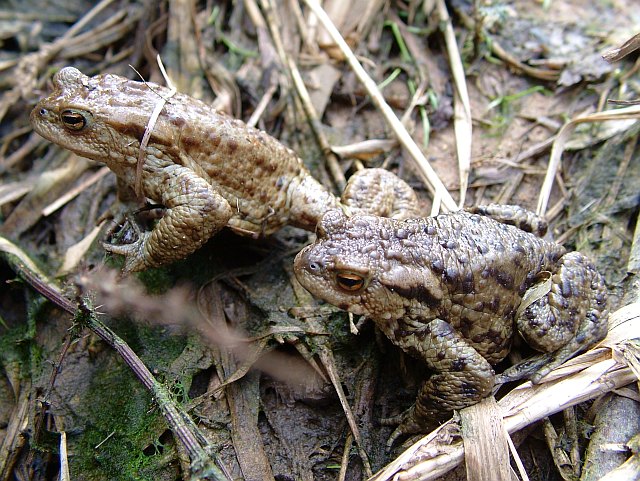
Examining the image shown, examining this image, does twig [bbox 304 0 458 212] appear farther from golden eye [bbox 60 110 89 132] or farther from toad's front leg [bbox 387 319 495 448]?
golden eye [bbox 60 110 89 132]

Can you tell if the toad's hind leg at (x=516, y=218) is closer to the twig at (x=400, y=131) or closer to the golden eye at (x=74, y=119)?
the twig at (x=400, y=131)

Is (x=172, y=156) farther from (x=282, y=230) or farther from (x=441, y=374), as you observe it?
(x=441, y=374)

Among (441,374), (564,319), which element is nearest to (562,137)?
(564,319)

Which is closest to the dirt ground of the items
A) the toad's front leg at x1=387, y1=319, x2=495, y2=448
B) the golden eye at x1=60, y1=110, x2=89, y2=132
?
the toad's front leg at x1=387, y1=319, x2=495, y2=448

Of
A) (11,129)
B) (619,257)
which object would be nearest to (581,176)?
(619,257)

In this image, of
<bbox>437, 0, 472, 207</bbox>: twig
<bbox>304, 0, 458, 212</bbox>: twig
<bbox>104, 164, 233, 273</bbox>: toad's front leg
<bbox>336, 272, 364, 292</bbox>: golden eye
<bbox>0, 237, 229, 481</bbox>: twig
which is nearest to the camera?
<bbox>0, 237, 229, 481</bbox>: twig

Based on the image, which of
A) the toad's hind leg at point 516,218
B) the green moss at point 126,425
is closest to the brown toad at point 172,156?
the green moss at point 126,425

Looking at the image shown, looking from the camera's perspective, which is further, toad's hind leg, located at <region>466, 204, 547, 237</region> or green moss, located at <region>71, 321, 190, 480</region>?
toad's hind leg, located at <region>466, 204, 547, 237</region>

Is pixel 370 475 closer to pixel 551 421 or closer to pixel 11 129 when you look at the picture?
pixel 551 421
